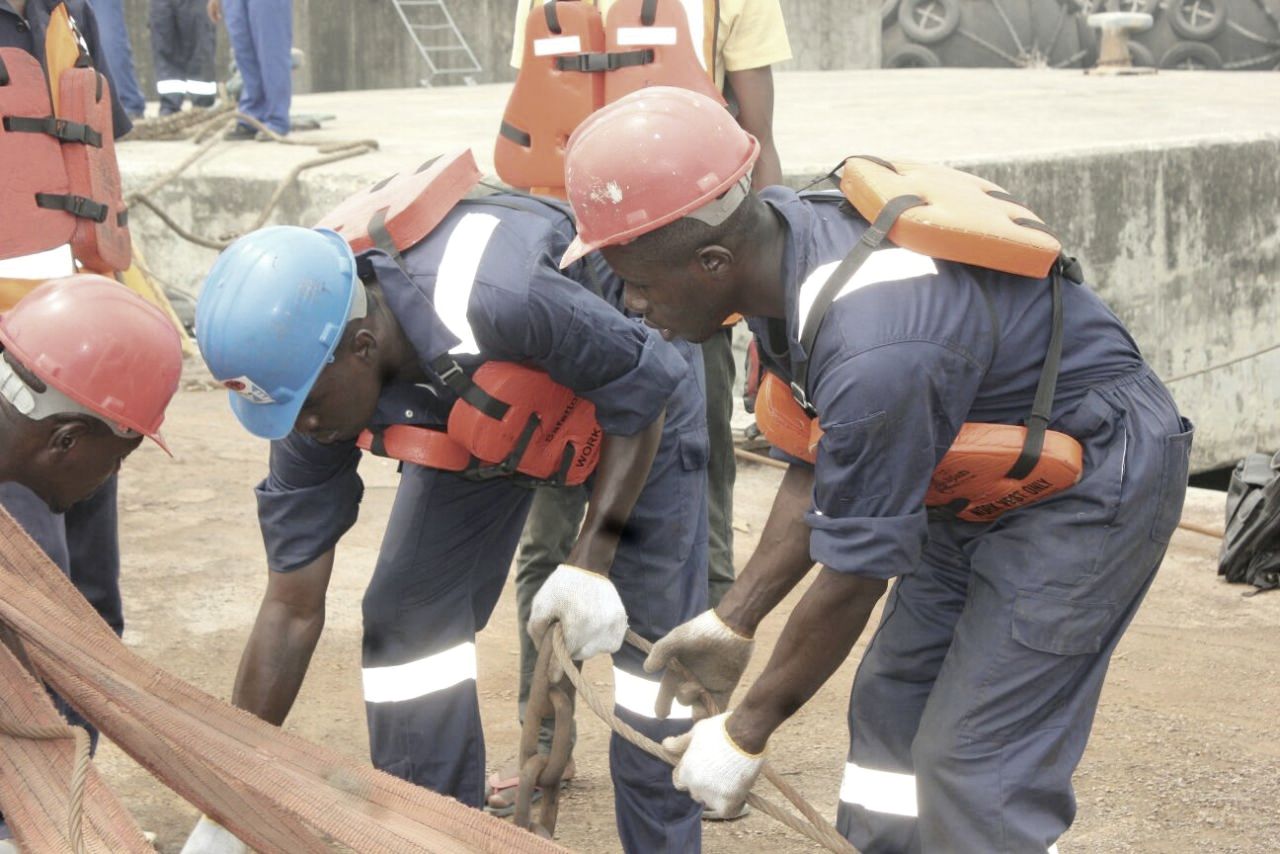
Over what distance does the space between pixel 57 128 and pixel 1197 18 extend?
15.2m

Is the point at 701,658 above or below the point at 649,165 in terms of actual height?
below

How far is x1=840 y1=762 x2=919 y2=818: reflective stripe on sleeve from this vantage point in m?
3.16

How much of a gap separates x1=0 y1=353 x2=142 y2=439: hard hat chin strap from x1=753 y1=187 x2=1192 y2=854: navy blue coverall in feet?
4.08

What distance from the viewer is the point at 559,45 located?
4441 millimetres

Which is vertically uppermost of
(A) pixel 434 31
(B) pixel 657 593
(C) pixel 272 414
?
(C) pixel 272 414

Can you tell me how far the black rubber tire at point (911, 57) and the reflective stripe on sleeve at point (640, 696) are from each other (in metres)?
14.5

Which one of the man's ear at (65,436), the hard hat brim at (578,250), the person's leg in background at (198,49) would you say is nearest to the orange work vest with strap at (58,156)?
the man's ear at (65,436)

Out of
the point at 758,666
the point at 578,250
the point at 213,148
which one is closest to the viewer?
the point at 578,250

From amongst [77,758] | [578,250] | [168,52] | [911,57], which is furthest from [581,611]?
[911,57]

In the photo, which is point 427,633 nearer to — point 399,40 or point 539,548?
point 539,548

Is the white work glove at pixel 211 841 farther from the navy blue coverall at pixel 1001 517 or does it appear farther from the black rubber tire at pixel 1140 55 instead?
the black rubber tire at pixel 1140 55

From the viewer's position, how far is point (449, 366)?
10.1 ft

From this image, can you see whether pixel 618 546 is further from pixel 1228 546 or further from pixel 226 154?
pixel 226 154

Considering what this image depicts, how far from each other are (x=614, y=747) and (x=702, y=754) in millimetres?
738
